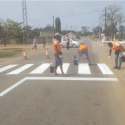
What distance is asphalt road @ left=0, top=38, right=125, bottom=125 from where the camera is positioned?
4.42 m

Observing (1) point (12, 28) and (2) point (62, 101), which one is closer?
(2) point (62, 101)

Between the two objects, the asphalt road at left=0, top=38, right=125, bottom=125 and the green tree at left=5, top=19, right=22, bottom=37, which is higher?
the green tree at left=5, top=19, right=22, bottom=37

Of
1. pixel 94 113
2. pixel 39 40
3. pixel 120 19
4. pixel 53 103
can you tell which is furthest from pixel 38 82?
pixel 120 19

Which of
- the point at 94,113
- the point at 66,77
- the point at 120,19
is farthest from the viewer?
the point at 120,19

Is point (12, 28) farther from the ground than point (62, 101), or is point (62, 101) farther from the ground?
point (12, 28)

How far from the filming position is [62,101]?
220 inches

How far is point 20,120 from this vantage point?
14.4 ft

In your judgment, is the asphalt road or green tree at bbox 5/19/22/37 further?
green tree at bbox 5/19/22/37

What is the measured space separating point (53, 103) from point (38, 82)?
8.58 feet

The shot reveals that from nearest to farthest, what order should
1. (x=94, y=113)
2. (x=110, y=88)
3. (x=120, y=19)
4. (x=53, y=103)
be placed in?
(x=94, y=113), (x=53, y=103), (x=110, y=88), (x=120, y=19)

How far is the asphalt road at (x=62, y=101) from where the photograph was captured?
4.42 meters

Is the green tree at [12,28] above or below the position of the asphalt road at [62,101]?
above

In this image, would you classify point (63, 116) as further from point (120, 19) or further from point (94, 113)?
point (120, 19)

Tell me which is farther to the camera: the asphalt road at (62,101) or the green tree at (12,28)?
the green tree at (12,28)
